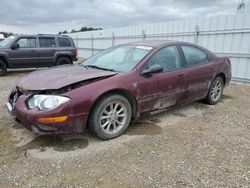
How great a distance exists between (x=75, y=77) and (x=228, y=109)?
139 inches

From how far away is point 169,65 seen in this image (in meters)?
4.34

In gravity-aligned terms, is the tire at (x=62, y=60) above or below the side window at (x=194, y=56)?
below

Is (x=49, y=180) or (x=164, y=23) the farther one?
(x=164, y=23)

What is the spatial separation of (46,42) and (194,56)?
842 cm

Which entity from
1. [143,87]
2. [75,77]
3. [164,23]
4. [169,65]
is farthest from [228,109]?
[164,23]

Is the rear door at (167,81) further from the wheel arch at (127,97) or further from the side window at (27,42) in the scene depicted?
the side window at (27,42)

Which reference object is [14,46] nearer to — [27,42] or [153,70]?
[27,42]

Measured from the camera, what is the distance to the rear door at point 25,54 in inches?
415

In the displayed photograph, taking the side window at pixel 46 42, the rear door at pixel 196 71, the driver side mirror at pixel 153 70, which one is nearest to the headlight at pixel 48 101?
the driver side mirror at pixel 153 70

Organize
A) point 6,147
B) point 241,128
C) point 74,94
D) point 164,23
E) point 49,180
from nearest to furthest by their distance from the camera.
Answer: point 49,180 < point 74,94 < point 6,147 < point 241,128 < point 164,23

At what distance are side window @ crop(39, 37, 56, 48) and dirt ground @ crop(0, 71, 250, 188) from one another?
7.50 meters

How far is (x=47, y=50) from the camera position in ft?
37.0

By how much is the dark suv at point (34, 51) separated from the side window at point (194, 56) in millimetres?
8014

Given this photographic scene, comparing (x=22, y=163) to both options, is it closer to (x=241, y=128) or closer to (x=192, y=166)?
(x=192, y=166)
